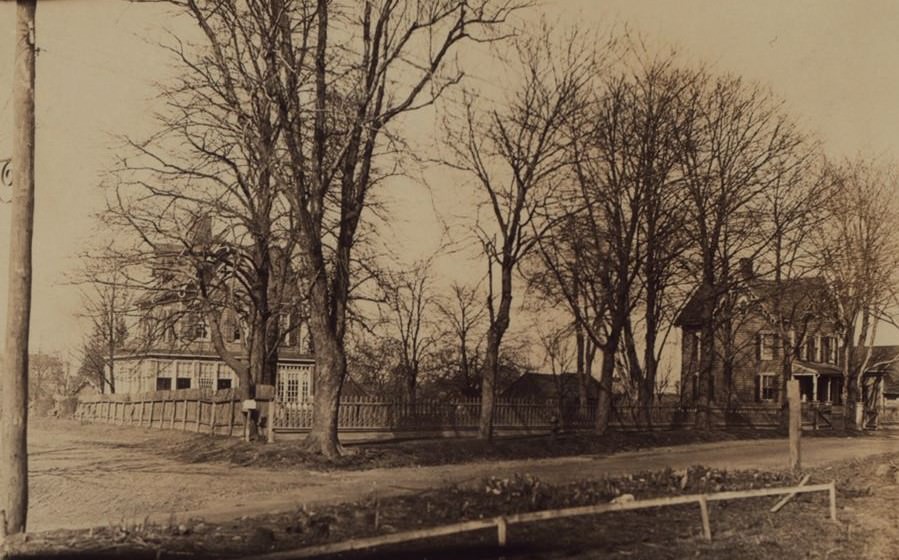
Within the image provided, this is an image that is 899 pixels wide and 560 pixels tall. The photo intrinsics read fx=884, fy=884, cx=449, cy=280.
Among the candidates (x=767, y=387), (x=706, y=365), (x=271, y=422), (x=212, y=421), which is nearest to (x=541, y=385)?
(x=767, y=387)

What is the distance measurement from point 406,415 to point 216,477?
10626 millimetres

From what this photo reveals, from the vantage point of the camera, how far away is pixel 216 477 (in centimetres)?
1622

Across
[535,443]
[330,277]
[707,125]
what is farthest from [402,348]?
[330,277]

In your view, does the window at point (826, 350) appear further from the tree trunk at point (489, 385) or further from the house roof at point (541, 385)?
the tree trunk at point (489, 385)

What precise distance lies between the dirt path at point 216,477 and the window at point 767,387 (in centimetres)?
2836

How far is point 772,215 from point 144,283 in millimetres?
22628

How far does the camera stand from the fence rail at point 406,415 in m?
24.9

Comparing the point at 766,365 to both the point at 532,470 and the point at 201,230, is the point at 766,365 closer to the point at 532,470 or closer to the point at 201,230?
the point at 532,470

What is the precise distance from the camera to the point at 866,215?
34.2 meters

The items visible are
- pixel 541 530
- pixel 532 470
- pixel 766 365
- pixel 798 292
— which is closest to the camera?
pixel 541 530

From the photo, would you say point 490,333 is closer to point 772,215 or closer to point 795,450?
point 795,450

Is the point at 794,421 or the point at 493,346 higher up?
the point at 493,346

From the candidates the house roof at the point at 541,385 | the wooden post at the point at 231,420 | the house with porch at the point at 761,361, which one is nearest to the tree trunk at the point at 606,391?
the wooden post at the point at 231,420

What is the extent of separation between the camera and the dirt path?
40.2 ft
